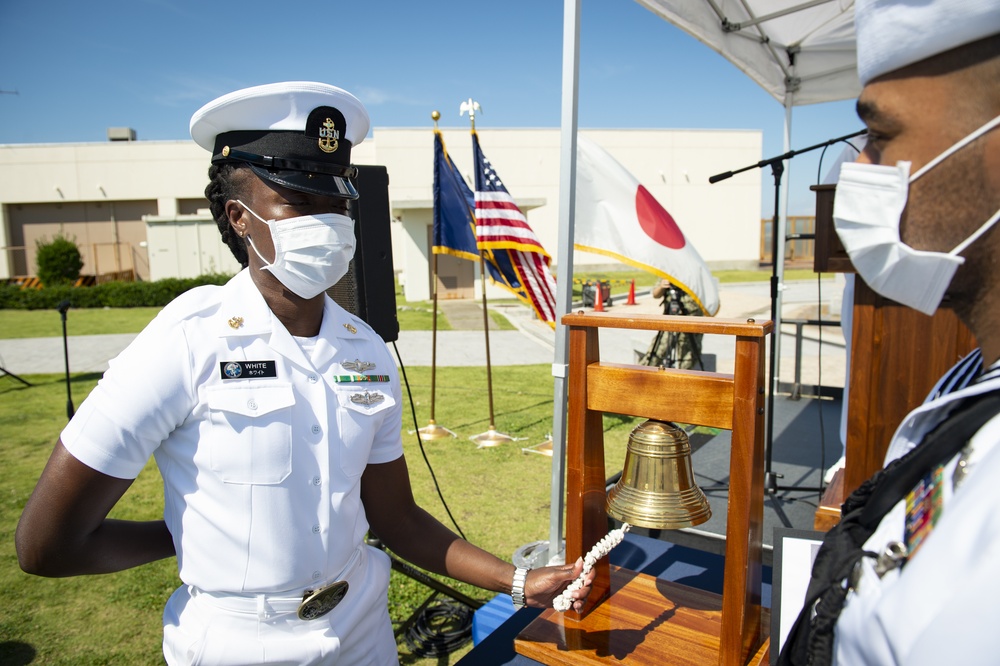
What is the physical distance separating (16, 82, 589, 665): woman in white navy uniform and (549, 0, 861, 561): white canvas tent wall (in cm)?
163

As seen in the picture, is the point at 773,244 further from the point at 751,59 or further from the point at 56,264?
the point at 56,264

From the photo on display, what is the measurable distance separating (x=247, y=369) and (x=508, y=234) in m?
4.54

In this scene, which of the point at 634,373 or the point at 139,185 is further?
the point at 139,185

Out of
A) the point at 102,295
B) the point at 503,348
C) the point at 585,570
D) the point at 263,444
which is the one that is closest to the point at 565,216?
the point at 585,570

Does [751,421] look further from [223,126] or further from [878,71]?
[223,126]

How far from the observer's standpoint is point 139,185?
116ft

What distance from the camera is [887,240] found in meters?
0.95

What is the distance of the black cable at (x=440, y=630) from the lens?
130 inches

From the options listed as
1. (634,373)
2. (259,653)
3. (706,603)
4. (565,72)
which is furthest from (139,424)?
(565,72)

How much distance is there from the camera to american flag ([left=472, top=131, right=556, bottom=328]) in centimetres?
580

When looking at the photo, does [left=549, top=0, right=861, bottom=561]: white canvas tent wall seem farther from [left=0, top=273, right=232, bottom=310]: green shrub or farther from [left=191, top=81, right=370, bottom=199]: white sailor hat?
[left=0, top=273, right=232, bottom=310]: green shrub

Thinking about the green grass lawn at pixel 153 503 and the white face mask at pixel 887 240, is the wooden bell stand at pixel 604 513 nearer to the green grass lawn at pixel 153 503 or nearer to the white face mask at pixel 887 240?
the white face mask at pixel 887 240

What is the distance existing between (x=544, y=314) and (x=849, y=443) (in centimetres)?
335

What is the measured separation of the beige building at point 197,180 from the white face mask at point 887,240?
31931 millimetres
